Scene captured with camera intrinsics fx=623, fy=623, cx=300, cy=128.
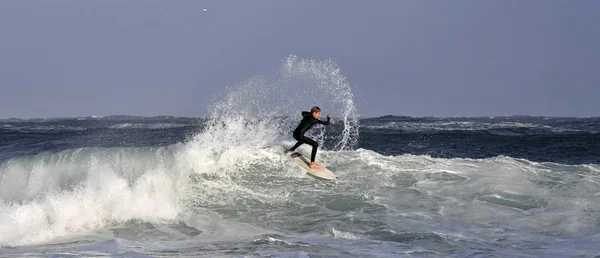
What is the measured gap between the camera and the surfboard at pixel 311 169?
14.5 m

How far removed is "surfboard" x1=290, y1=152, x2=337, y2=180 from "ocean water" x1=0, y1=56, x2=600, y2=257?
0.20 m

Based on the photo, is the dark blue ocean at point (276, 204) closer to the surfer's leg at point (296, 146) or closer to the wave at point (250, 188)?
the wave at point (250, 188)

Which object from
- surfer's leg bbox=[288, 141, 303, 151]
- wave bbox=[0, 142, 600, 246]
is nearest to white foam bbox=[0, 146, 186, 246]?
wave bbox=[0, 142, 600, 246]

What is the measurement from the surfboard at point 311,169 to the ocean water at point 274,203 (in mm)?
199

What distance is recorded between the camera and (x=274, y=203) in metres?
12.7

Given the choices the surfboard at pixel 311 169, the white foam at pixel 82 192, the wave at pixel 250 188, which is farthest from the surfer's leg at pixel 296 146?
the white foam at pixel 82 192

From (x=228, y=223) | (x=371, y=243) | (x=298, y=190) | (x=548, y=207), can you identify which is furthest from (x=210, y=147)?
(x=548, y=207)

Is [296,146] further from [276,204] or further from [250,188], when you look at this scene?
[276,204]

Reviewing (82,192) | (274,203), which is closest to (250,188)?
(274,203)

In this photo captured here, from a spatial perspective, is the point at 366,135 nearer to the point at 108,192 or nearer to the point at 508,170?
the point at 508,170

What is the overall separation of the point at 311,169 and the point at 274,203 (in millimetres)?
2209

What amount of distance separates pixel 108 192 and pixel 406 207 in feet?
19.0

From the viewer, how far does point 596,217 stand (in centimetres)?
1142

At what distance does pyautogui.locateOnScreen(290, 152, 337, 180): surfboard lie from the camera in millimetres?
14477
